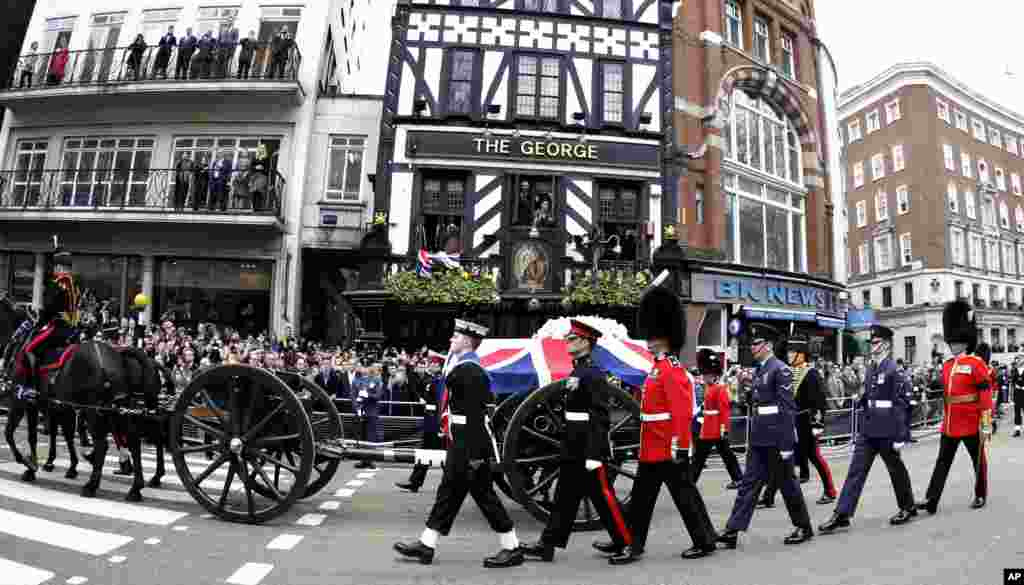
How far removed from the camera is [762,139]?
25.7m

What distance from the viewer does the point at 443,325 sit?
63.5 ft

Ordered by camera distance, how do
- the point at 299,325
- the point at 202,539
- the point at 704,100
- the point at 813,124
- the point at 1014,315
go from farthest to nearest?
the point at 1014,315, the point at 813,124, the point at 704,100, the point at 299,325, the point at 202,539

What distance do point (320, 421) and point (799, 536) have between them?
4.97 m

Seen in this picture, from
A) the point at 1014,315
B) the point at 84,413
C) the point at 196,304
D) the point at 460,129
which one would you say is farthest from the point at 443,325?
the point at 1014,315

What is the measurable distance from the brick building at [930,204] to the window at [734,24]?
91.4ft

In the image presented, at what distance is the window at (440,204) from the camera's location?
20.1 metres

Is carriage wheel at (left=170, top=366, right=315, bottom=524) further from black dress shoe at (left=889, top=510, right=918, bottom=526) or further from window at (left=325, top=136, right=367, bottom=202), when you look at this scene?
window at (left=325, top=136, right=367, bottom=202)

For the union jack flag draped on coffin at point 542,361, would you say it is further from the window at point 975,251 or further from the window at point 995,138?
the window at point 995,138

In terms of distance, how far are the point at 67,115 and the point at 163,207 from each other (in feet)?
18.7

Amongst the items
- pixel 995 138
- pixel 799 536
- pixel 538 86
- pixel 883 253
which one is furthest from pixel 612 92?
pixel 995 138

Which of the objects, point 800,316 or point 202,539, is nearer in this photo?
point 202,539

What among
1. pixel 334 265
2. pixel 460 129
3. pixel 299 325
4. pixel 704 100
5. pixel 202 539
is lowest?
pixel 202 539

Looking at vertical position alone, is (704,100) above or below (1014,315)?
above

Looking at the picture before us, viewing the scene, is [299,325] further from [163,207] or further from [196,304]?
[163,207]
